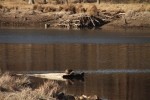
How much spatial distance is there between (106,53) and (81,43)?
782cm

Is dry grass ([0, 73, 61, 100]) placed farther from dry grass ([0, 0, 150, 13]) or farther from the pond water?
dry grass ([0, 0, 150, 13])

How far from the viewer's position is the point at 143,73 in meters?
32.0

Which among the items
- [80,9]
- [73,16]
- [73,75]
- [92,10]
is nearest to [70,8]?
[80,9]

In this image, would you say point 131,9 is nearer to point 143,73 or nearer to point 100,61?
point 100,61

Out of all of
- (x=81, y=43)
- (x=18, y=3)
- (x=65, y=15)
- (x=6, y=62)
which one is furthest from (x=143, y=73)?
(x=18, y=3)

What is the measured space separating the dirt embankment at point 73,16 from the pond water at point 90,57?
7.75 metres

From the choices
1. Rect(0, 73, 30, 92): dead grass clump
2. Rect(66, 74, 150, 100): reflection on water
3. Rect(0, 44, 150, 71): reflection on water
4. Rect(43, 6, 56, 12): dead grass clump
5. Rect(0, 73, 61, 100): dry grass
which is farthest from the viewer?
Rect(43, 6, 56, 12): dead grass clump

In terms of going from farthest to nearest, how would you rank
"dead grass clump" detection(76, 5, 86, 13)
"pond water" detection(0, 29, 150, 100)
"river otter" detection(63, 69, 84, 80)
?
1. "dead grass clump" detection(76, 5, 86, 13)
2. "river otter" detection(63, 69, 84, 80)
3. "pond water" detection(0, 29, 150, 100)

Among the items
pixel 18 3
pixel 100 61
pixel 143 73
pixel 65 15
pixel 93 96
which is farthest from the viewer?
pixel 18 3

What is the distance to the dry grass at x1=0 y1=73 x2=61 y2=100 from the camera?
1795 centimetres

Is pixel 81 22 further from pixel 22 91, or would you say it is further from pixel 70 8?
pixel 22 91

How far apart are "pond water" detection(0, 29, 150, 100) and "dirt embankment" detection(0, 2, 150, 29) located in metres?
7.75

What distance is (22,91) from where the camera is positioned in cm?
1900

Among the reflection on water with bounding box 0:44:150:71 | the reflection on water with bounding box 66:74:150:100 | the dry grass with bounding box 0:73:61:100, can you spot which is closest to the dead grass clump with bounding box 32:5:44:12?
the reflection on water with bounding box 0:44:150:71
